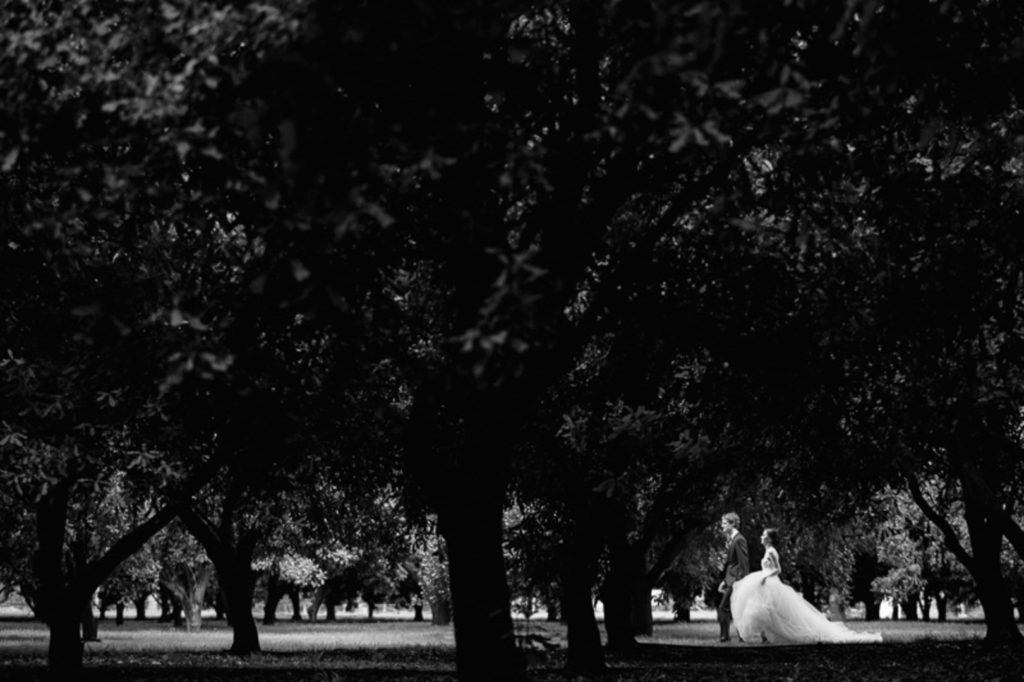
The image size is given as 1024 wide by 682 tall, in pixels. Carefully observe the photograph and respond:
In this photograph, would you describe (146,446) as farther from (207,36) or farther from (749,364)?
(207,36)

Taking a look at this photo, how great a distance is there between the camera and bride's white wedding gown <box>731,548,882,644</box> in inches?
1166

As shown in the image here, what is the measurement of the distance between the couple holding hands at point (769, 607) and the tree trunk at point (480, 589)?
57.2 ft

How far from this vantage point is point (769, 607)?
1173 inches

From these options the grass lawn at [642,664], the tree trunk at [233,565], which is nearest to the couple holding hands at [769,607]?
the grass lawn at [642,664]

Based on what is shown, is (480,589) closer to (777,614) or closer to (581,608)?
(581,608)

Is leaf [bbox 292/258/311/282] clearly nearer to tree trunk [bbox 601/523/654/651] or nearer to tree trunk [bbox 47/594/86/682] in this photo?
tree trunk [bbox 601/523/654/651]

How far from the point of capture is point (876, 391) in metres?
14.4

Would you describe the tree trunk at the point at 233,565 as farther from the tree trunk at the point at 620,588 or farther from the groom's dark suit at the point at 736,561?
the groom's dark suit at the point at 736,561

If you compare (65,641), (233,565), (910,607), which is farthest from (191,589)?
(910,607)

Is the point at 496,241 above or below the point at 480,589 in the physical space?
above

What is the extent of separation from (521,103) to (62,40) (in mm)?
3325

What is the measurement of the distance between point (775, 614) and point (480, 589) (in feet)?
62.6

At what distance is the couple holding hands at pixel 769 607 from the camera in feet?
96.1

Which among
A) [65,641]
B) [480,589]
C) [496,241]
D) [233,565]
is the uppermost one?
[496,241]
